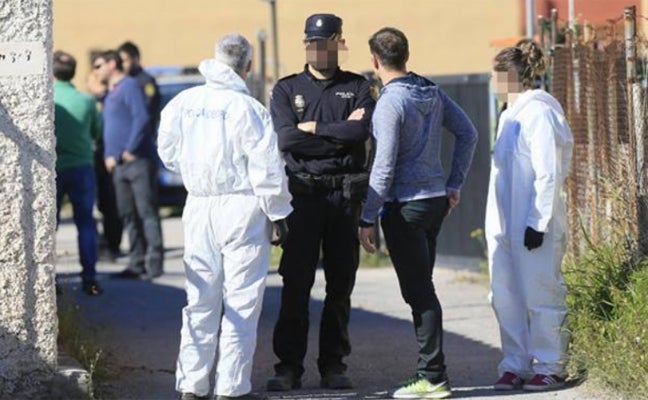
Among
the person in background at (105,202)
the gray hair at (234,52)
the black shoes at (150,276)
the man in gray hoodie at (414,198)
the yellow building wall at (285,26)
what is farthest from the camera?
the yellow building wall at (285,26)

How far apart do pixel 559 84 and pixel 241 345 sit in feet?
13.2

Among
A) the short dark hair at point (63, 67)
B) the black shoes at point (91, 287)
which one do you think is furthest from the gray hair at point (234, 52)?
the black shoes at point (91, 287)

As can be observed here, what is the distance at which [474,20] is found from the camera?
93.2ft

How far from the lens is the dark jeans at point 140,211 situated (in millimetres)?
13969

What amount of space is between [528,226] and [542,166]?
0.33 meters

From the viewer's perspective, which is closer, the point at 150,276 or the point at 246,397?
the point at 246,397

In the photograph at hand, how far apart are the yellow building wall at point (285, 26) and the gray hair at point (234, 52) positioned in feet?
59.4

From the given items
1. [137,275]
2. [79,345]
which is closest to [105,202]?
[137,275]

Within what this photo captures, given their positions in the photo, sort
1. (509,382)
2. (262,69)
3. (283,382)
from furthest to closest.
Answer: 1. (262,69)
2. (283,382)
3. (509,382)

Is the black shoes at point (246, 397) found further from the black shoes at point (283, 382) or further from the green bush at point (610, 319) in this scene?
the green bush at point (610, 319)

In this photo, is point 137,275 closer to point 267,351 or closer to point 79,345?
point 267,351

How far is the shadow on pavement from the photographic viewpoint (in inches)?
338

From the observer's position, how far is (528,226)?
26.6 feet

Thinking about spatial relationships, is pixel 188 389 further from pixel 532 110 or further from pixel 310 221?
pixel 532 110
